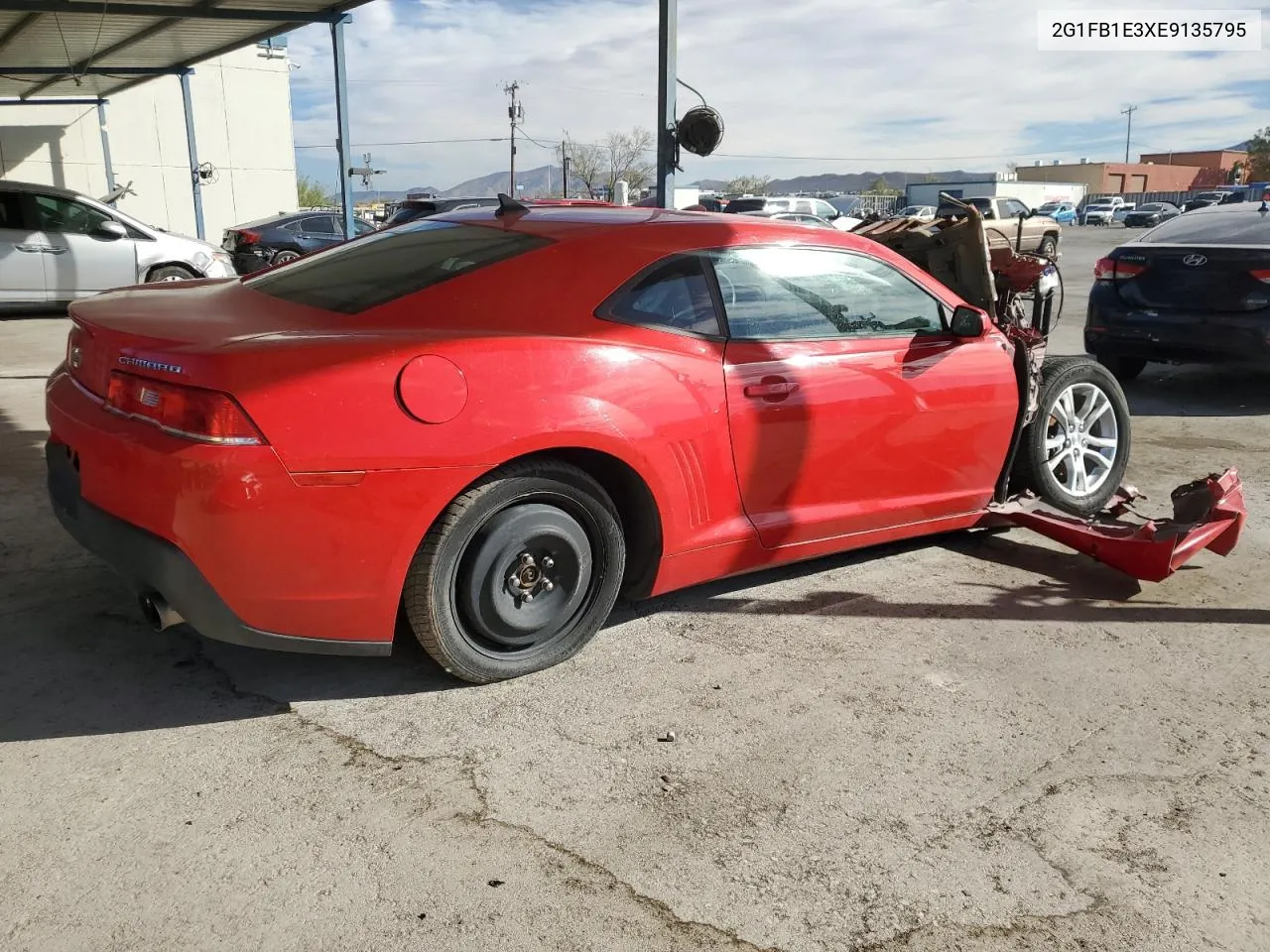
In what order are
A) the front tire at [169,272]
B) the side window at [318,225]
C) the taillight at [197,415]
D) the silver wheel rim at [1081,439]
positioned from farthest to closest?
the side window at [318,225] < the front tire at [169,272] < the silver wheel rim at [1081,439] < the taillight at [197,415]

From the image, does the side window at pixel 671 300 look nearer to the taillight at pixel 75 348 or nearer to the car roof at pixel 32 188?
the taillight at pixel 75 348

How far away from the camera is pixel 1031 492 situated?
4.71 metres

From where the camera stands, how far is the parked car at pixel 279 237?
1761 centimetres

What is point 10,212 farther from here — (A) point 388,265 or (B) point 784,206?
(B) point 784,206

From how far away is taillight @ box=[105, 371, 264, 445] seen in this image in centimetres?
266

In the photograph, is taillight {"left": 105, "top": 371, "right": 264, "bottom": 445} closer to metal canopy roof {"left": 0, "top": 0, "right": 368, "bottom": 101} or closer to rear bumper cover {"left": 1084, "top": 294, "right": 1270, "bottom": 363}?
rear bumper cover {"left": 1084, "top": 294, "right": 1270, "bottom": 363}

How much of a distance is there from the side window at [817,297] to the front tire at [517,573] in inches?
34.0

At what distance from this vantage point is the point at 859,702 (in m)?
3.23

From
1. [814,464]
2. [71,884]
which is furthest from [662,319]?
[71,884]

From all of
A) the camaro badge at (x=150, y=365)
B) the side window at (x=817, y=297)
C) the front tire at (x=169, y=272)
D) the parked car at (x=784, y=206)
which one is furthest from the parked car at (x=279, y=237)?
the camaro badge at (x=150, y=365)

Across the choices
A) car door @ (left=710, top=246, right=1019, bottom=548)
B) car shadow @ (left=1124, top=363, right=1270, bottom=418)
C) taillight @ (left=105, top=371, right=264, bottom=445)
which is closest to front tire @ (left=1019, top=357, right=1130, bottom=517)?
car door @ (left=710, top=246, right=1019, bottom=548)

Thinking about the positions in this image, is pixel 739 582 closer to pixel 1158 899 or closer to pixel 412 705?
pixel 412 705

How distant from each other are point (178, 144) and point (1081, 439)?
86.4 feet

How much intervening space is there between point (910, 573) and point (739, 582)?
2.41 feet
